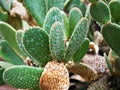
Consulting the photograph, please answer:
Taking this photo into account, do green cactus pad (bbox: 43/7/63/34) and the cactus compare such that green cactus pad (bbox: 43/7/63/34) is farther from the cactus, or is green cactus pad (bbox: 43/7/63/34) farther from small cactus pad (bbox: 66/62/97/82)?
small cactus pad (bbox: 66/62/97/82)

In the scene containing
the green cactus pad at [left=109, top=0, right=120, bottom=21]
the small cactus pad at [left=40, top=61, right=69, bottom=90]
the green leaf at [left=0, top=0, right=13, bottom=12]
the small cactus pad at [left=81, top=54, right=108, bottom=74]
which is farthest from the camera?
the green leaf at [left=0, top=0, right=13, bottom=12]

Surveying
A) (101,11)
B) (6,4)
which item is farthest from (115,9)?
(6,4)

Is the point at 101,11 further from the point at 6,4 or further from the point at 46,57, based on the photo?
the point at 6,4

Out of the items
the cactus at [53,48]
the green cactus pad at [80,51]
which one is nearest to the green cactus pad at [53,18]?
the cactus at [53,48]

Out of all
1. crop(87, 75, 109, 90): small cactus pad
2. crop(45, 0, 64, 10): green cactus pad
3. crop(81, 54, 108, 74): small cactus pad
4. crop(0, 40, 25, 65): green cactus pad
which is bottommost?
crop(87, 75, 109, 90): small cactus pad

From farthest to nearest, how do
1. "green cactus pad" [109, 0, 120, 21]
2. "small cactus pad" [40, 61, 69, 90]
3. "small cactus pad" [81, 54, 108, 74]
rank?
"small cactus pad" [81, 54, 108, 74], "green cactus pad" [109, 0, 120, 21], "small cactus pad" [40, 61, 69, 90]

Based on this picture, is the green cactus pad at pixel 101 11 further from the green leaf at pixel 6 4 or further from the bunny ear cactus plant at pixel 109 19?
the green leaf at pixel 6 4

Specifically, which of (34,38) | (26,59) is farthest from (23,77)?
(26,59)

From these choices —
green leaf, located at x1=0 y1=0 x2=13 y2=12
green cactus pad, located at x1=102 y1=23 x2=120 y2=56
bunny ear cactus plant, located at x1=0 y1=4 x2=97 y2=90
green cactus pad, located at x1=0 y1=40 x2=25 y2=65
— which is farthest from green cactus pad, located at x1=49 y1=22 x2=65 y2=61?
green leaf, located at x1=0 y1=0 x2=13 y2=12
